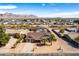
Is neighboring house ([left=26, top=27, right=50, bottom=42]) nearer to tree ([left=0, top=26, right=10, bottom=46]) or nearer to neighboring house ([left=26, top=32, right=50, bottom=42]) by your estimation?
neighboring house ([left=26, top=32, right=50, bottom=42])

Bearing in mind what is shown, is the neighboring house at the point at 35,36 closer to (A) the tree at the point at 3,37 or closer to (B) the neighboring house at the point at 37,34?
(B) the neighboring house at the point at 37,34

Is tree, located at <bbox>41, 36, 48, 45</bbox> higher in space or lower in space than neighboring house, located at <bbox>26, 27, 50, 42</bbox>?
lower

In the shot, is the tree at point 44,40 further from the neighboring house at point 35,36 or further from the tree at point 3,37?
the tree at point 3,37

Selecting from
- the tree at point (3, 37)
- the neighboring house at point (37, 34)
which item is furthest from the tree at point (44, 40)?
the tree at point (3, 37)

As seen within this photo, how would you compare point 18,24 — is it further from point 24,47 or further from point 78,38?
point 78,38

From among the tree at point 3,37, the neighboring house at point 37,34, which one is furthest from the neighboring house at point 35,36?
the tree at point 3,37

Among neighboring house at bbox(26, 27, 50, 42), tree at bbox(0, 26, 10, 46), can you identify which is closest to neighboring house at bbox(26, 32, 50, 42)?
neighboring house at bbox(26, 27, 50, 42)

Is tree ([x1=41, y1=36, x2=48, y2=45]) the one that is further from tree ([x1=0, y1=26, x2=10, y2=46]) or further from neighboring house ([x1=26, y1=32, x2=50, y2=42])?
A: tree ([x1=0, y1=26, x2=10, y2=46])

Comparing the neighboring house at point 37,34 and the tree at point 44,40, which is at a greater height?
the neighboring house at point 37,34

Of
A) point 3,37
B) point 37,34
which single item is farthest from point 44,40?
point 3,37

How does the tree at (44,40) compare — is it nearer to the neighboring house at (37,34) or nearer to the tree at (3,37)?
the neighboring house at (37,34)

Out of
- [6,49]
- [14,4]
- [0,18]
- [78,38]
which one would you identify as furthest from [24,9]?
[78,38]
